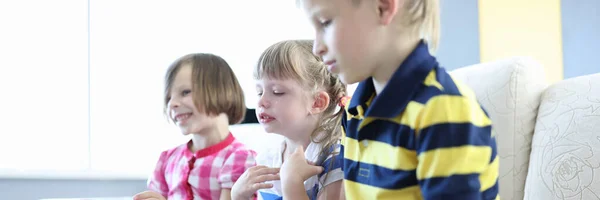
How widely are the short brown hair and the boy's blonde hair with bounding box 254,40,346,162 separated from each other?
0.57 m

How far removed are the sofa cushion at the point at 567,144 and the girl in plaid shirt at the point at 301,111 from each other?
17.3 inches

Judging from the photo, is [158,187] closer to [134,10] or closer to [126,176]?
[126,176]

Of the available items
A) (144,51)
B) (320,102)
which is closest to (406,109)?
(320,102)

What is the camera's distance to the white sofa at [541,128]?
134 centimetres

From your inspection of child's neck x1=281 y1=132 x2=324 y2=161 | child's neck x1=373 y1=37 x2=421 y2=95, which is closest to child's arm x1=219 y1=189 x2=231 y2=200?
child's neck x1=281 y1=132 x2=324 y2=161

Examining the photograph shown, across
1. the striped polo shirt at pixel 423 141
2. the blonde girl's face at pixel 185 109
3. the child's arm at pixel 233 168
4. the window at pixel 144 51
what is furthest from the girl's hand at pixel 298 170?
the window at pixel 144 51

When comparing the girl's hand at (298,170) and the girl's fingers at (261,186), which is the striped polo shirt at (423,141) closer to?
the girl's hand at (298,170)

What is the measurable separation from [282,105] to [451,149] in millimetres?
650

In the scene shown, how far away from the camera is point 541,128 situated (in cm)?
147

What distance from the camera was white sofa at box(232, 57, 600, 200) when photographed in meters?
1.34

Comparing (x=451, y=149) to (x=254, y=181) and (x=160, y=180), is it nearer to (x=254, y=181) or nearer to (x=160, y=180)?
(x=254, y=181)

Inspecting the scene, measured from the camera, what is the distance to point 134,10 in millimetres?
3326

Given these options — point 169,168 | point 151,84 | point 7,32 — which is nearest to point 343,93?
point 169,168

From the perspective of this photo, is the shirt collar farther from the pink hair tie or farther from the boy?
the pink hair tie
